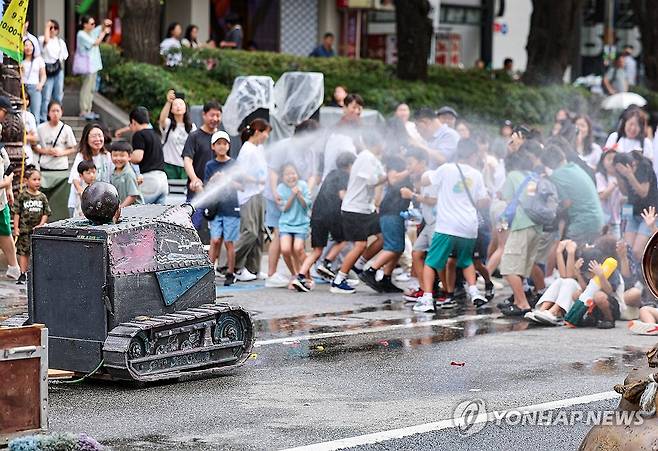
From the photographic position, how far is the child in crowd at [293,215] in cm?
1420

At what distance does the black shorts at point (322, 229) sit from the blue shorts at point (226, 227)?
79 cm

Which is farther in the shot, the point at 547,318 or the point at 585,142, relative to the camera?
the point at 585,142

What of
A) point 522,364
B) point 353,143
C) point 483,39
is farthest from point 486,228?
point 483,39

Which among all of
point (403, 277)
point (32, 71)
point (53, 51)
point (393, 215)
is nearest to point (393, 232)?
point (393, 215)

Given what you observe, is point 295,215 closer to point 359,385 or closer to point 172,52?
point 359,385

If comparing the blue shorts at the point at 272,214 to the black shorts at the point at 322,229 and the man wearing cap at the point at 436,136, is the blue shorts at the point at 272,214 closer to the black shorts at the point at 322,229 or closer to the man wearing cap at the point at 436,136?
the black shorts at the point at 322,229

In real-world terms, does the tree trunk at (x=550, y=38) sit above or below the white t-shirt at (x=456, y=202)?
above

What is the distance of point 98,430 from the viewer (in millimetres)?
7773

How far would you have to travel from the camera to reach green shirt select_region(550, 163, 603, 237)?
41.9 ft

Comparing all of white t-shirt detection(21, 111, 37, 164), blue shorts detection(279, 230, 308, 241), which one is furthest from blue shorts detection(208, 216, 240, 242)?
white t-shirt detection(21, 111, 37, 164)

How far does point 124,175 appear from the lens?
1303cm

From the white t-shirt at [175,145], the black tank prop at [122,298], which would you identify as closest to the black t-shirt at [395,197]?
the white t-shirt at [175,145]

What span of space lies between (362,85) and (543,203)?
11.9 m

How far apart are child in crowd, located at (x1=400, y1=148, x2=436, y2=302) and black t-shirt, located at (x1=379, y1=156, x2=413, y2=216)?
0.09 m
